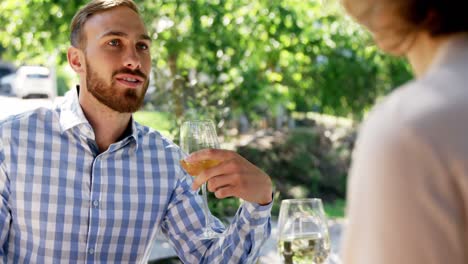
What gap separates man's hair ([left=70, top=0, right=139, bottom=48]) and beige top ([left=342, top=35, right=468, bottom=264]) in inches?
74.2

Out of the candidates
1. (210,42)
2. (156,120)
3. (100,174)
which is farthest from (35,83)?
(100,174)

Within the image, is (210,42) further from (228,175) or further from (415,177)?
(415,177)

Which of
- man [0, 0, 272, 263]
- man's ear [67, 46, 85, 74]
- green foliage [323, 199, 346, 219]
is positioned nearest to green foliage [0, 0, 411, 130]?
man's ear [67, 46, 85, 74]

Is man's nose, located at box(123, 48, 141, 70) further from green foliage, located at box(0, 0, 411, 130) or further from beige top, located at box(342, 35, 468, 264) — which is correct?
green foliage, located at box(0, 0, 411, 130)

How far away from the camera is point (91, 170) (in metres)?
2.36

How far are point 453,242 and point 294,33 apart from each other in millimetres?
5397

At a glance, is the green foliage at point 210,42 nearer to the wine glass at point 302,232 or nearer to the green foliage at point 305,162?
the green foliage at point 305,162

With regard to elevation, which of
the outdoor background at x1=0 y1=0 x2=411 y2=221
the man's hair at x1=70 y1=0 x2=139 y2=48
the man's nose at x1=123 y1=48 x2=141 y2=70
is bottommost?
the man's nose at x1=123 y1=48 x2=141 y2=70

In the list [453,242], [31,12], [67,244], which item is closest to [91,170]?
[67,244]

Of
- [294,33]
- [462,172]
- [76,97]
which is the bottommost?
[462,172]

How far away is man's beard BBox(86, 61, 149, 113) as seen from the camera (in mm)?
2389

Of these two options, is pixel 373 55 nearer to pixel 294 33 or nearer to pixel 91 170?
pixel 294 33

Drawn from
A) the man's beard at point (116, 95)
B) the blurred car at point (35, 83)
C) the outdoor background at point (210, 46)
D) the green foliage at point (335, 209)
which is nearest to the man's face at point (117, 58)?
the man's beard at point (116, 95)

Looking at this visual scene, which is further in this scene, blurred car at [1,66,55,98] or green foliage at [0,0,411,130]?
blurred car at [1,66,55,98]
